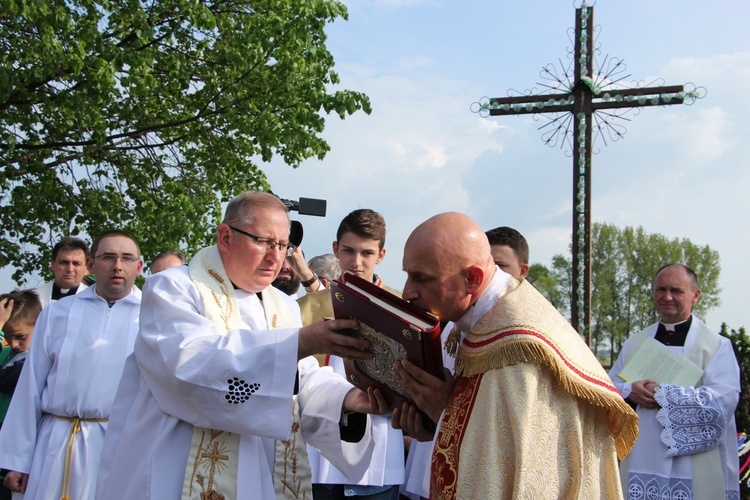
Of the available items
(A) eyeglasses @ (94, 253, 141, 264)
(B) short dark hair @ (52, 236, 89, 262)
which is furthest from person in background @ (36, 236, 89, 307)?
(A) eyeglasses @ (94, 253, 141, 264)

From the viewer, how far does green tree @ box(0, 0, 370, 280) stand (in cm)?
1171

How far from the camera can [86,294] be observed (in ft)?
20.7

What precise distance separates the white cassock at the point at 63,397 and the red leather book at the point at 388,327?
Result: 328 centimetres

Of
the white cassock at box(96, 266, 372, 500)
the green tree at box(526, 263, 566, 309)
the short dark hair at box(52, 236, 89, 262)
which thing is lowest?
the white cassock at box(96, 266, 372, 500)

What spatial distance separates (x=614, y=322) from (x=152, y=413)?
58518 mm

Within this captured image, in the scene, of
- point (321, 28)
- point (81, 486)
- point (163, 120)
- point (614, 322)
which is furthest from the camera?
point (614, 322)

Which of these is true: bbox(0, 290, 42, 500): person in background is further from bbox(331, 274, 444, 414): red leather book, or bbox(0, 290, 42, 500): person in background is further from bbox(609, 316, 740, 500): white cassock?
bbox(609, 316, 740, 500): white cassock

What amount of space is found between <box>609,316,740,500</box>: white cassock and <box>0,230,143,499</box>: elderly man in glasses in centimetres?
433

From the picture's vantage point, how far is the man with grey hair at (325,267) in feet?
22.7

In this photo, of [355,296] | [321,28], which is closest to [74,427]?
[355,296]

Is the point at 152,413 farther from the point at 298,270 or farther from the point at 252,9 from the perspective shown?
the point at 252,9

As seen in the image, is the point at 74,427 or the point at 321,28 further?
the point at 321,28

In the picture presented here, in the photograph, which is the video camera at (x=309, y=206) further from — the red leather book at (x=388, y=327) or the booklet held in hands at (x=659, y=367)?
the booklet held in hands at (x=659, y=367)

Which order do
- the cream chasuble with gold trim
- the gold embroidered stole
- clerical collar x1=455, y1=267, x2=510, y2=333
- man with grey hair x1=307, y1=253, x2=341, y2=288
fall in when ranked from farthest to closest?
man with grey hair x1=307, y1=253, x2=341, y2=288
the gold embroidered stole
clerical collar x1=455, y1=267, x2=510, y2=333
the cream chasuble with gold trim
